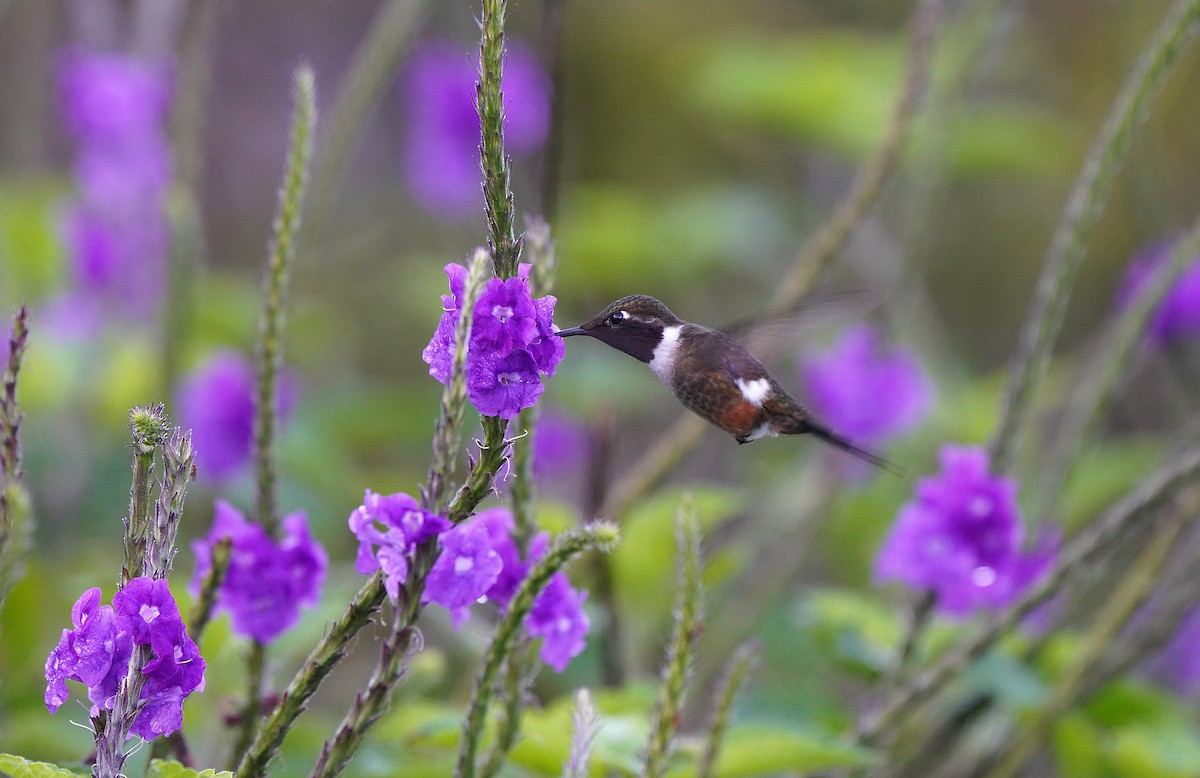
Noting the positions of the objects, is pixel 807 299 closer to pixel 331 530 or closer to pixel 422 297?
pixel 331 530

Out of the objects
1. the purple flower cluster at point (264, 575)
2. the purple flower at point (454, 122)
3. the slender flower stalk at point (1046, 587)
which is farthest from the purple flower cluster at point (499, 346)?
→ the purple flower at point (454, 122)

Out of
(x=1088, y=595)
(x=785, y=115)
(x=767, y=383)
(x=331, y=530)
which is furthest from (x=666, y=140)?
(x=767, y=383)

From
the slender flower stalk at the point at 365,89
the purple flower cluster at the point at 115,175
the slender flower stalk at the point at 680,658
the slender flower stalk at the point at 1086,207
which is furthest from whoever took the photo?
the purple flower cluster at the point at 115,175

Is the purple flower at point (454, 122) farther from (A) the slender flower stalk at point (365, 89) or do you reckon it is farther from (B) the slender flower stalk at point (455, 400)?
(B) the slender flower stalk at point (455, 400)

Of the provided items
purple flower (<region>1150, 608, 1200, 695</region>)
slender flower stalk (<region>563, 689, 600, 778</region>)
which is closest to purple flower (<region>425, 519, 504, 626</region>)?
slender flower stalk (<region>563, 689, 600, 778</region>)

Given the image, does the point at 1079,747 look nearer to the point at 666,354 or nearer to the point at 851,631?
the point at 851,631

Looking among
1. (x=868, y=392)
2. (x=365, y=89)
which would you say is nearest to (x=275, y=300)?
(x=365, y=89)

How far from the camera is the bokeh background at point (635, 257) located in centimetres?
194

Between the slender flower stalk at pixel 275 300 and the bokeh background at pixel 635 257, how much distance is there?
0.21m

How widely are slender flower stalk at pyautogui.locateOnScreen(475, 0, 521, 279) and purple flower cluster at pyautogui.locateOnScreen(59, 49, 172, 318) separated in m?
2.23

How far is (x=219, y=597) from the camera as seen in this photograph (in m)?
1.06

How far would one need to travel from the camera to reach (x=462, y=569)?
83cm

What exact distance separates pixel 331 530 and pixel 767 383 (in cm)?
168

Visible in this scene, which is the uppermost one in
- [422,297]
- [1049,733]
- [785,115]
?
[785,115]
